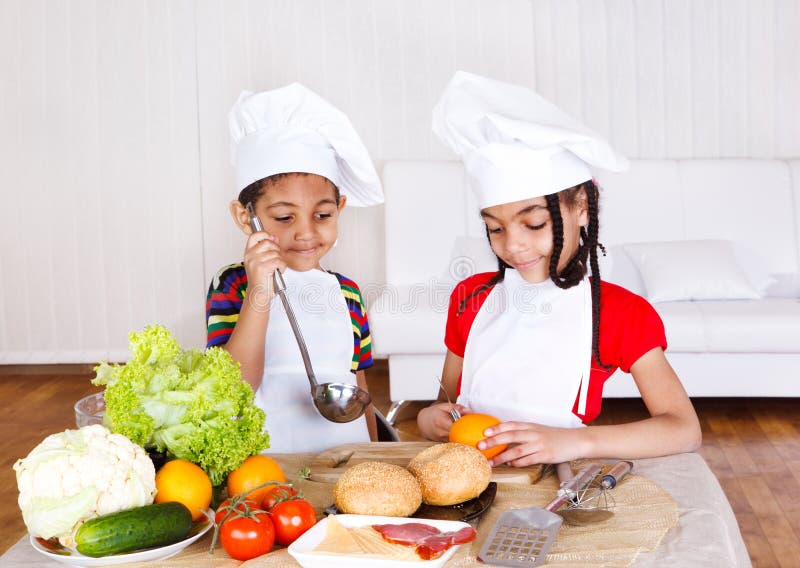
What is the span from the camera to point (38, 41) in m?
5.10

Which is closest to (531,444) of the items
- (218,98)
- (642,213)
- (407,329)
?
(407,329)

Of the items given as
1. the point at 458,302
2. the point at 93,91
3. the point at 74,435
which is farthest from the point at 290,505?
the point at 93,91

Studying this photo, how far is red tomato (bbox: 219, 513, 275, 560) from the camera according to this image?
102 centimetres

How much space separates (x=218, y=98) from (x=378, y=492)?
14.2ft

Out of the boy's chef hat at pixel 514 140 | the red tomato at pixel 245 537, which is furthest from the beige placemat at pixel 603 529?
the boy's chef hat at pixel 514 140

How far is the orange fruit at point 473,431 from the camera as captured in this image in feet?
4.38

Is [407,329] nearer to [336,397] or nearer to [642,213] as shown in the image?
[642,213]

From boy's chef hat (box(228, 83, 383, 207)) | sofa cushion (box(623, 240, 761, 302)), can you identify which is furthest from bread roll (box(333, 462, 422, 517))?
sofa cushion (box(623, 240, 761, 302))

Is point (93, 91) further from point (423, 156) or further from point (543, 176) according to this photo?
point (543, 176)

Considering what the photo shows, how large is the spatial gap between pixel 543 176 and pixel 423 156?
11.5 ft

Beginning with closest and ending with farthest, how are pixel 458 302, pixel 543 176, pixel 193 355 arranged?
1. pixel 193 355
2. pixel 543 176
3. pixel 458 302

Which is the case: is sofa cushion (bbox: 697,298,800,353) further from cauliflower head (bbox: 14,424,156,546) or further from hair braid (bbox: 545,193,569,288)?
cauliflower head (bbox: 14,424,156,546)

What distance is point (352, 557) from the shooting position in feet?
3.23

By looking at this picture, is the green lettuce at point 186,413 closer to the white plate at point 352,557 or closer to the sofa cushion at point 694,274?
the white plate at point 352,557
